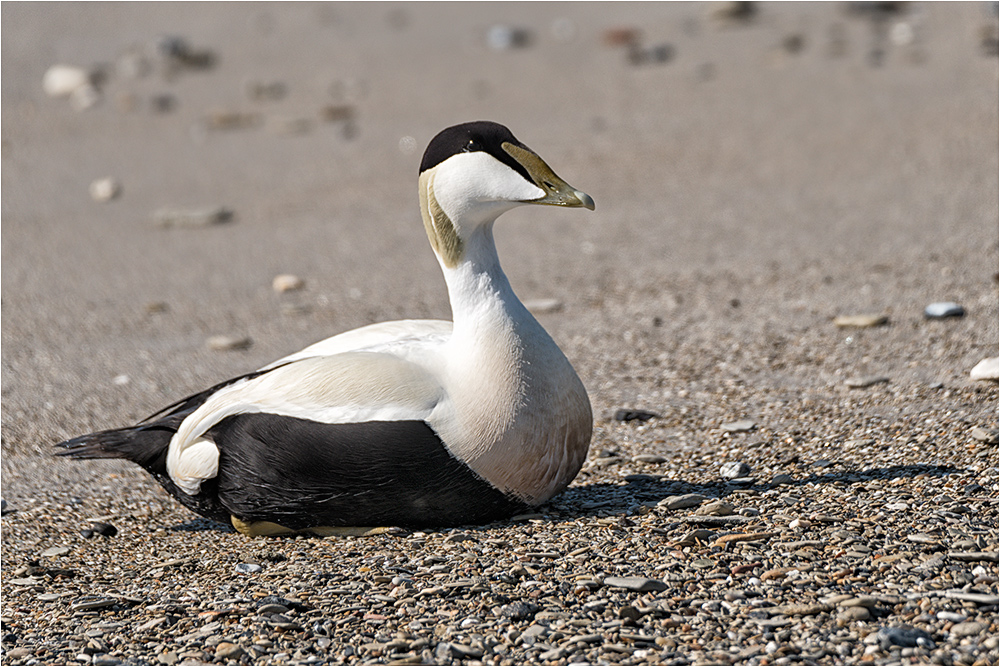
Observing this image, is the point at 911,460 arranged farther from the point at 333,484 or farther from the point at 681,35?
the point at 681,35


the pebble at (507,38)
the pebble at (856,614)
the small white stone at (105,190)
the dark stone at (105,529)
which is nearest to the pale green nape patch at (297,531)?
the dark stone at (105,529)

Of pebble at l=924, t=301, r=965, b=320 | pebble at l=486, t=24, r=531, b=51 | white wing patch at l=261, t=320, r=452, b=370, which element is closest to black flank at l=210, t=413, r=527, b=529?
white wing patch at l=261, t=320, r=452, b=370

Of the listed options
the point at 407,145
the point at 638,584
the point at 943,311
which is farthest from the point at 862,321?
the point at 407,145

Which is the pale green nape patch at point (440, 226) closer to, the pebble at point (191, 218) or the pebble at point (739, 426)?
the pebble at point (739, 426)

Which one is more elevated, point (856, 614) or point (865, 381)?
point (856, 614)

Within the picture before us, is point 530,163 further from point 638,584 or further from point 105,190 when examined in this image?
point 105,190

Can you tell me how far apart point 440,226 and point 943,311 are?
3.24m

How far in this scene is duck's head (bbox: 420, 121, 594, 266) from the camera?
153 inches

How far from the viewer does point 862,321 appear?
6.31 m

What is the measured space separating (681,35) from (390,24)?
384 centimetres

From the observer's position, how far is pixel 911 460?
174 inches

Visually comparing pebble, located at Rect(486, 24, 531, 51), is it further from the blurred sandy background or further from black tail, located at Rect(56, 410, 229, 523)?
black tail, located at Rect(56, 410, 229, 523)

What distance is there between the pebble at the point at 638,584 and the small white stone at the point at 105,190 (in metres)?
8.13

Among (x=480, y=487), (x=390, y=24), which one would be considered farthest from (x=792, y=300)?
(x=390, y=24)
